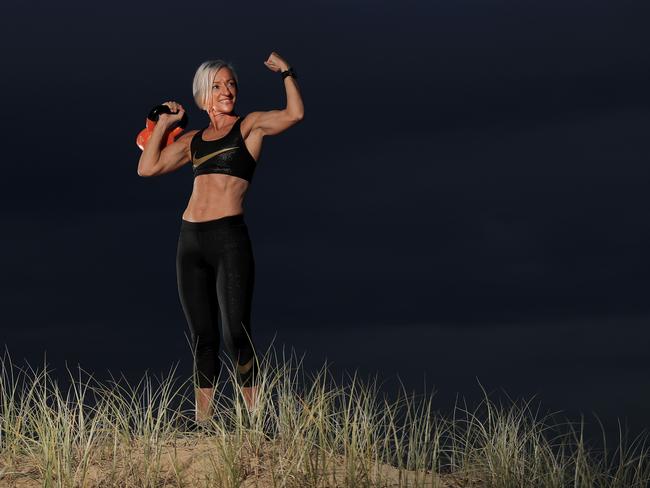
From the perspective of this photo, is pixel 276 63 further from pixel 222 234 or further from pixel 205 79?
pixel 222 234

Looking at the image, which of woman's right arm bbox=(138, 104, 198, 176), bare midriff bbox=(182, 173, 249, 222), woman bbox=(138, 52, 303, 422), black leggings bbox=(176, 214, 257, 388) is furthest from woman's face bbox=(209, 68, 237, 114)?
black leggings bbox=(176, 214, 257, 388)

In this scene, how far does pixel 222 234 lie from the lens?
7566mm

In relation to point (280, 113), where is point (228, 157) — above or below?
below

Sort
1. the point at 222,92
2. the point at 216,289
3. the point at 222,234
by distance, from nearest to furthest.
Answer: the point at 222,234 < the point at 216,289 < the point at 222,92

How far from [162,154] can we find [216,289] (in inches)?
50.7

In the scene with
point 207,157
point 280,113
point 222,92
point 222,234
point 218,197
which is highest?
Result: point 222,92

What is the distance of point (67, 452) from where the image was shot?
6.81 metres

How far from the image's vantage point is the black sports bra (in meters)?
7.65

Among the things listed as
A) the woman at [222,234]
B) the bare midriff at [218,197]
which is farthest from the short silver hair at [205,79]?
the bare midriff at [218,197]

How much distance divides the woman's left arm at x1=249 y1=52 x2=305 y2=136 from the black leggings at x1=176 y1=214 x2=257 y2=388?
70 centimetres

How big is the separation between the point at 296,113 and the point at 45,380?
2673mm

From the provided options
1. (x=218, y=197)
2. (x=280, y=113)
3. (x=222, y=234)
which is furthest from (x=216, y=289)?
(x=280, y=113)

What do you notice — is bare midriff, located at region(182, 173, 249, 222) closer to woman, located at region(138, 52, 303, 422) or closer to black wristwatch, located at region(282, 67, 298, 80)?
woman, located at region(138, 52, 303, 422)

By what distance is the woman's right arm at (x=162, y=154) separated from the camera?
26.9 feet
